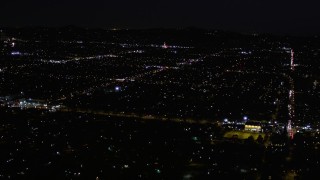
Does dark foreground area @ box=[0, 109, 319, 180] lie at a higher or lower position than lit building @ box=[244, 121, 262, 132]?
higher

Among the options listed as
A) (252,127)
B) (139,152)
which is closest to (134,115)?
(252,127)

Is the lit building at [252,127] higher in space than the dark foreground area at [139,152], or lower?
lower

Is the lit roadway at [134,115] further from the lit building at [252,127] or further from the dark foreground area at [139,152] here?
the lit building at [252,127]

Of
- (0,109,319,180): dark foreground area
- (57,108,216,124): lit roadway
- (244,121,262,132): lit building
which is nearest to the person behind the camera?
(0,109,319,180): dark foreground area

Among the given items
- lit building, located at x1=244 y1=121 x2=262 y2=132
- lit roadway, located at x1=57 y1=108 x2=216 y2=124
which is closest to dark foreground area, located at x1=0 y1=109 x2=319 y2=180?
lit roadway, located at x1=57 y1=108 x2=216 y2=124

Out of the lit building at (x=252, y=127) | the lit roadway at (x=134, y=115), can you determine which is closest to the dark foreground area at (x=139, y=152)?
the lit roadway at (x=134, y=115)

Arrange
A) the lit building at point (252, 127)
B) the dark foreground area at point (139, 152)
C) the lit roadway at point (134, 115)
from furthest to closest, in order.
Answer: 1. the lit roadway at point (134, 115)
2. the lit building at point (252, 127)
3. the dark foreground area at point (139, 152)

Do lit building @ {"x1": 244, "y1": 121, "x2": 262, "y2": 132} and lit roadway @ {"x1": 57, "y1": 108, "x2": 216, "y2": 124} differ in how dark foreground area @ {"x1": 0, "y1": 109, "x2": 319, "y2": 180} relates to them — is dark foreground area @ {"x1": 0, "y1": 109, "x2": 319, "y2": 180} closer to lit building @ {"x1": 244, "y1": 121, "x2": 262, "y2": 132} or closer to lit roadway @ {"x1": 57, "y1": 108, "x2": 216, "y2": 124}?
lit roadway @ {"x1": 57, "y1": 108, "x2": 216, "y2": 124}

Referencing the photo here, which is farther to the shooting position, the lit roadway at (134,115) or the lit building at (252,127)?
the lit roadway at (134,115)

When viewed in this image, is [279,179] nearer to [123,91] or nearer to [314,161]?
[314,161]

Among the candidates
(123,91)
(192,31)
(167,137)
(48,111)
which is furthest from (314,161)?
(192,31)

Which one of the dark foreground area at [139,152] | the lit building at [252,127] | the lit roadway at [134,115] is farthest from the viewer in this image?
the lit roadway at [134,115]
